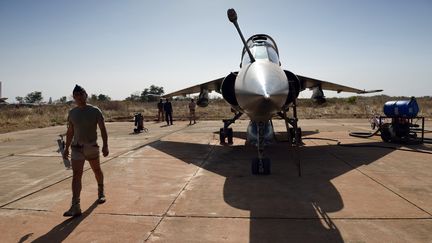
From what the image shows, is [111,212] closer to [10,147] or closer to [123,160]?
[123,160]

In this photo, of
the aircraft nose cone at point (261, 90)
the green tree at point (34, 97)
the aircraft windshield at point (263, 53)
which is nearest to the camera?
the aircraft nose cone at point (261, 90)

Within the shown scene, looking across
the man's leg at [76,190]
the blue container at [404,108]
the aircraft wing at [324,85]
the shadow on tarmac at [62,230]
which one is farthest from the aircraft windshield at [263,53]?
the shadow on tarmac at [62,230]

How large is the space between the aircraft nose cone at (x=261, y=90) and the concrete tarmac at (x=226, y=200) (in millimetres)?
1502

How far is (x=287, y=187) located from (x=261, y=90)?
193 centimetres

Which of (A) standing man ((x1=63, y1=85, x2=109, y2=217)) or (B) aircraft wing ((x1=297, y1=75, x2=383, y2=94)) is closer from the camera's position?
(A) standing man ((x1=63, y1=85, x2=109, y2=217))

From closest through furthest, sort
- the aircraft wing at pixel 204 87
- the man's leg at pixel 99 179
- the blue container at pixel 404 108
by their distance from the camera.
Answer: the man's leg at pixel 99 179 < the blue container at pixel 404 108 < the aircraft wing at pixel 204 87

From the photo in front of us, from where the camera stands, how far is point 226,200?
508 centimetres

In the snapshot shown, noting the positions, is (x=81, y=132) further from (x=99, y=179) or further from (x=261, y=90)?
(x=261, y=90)

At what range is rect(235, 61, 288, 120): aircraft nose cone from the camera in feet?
17.2

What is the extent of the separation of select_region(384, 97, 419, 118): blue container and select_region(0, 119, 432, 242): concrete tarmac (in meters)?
1.74

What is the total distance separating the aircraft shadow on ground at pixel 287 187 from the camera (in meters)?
3.93

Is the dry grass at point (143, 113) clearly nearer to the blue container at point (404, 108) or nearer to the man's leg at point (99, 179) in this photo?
the blue container at point (404, 108)

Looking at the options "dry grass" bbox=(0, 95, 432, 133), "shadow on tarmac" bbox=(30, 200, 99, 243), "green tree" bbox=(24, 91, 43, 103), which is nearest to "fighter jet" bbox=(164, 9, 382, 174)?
"shadow on tarmac" bbox=(30, 200, 99, 243)

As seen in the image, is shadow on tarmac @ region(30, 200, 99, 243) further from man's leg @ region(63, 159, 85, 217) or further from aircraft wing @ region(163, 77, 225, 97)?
aircraft wing @ region(163, 77, 225, 97)
